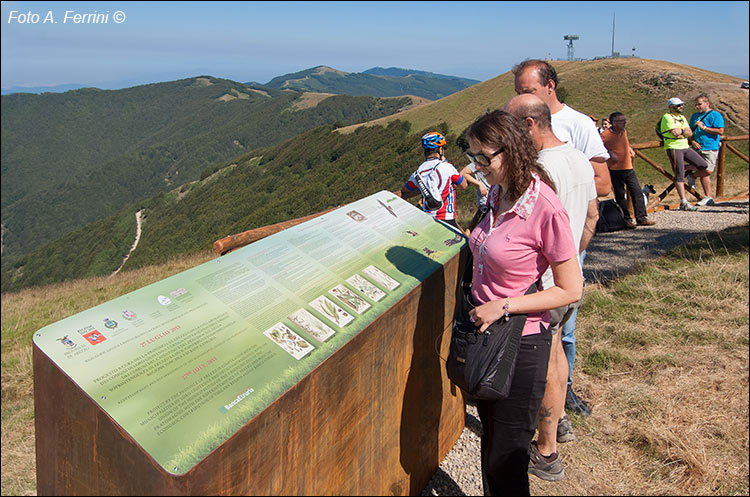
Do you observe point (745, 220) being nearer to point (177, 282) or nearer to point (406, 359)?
point (406, 359)

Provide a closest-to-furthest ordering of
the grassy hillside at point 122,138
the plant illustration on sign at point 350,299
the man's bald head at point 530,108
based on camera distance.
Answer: the plant illustration on sign at point 350,299
the man's bald head at point 530,108
the grassy hillside at point 122,138

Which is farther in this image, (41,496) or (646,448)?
(646,448)

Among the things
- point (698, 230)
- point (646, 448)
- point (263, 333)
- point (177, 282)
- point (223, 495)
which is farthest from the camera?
point (698, 230)

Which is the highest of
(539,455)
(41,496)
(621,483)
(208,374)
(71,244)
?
(208,374)

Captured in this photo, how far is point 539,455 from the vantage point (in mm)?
2363

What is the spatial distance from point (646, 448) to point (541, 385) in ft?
4.44

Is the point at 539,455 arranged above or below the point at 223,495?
below

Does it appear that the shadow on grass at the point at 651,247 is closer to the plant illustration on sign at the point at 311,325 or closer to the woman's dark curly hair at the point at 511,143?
the woman's dark curly hair at the point at 511,143

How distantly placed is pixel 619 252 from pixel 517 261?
4.81 meters

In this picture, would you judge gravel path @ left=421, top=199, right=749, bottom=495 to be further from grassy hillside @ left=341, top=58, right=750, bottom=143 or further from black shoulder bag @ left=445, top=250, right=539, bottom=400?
grassy hillside @ left=341, top=58, right=750, bottom=143

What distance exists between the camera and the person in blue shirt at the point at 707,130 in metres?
7.47

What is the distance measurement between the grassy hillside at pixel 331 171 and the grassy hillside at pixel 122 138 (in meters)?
20.7

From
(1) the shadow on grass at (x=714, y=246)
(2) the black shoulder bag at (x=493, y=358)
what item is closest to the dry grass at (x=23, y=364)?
(2) the black shoulder bag at (x=493, y=358)

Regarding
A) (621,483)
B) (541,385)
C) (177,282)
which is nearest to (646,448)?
(621,483)
